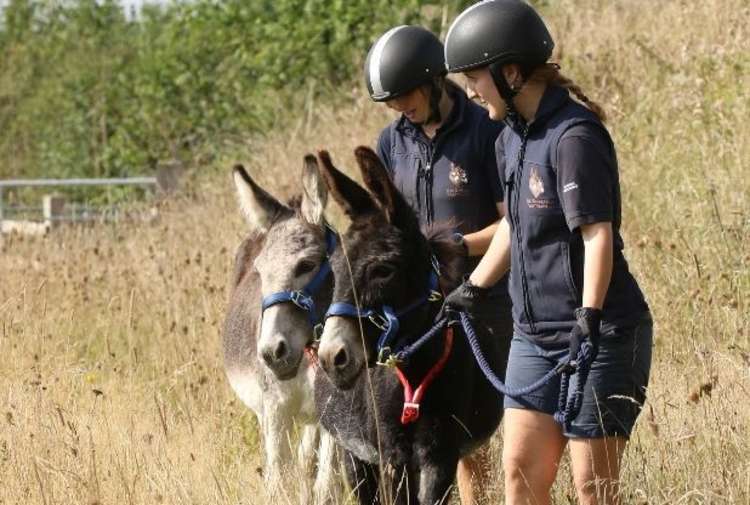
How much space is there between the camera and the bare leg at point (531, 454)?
15.7ft

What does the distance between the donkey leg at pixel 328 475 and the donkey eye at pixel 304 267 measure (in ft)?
2.49

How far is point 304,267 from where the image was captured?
665 cm

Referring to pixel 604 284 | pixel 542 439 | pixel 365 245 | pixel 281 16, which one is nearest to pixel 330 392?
pixel 365 245

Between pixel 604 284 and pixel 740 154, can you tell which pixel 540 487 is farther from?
pixel 740 154

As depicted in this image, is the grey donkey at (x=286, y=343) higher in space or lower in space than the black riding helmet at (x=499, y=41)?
lower

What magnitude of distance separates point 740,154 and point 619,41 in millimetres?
4368

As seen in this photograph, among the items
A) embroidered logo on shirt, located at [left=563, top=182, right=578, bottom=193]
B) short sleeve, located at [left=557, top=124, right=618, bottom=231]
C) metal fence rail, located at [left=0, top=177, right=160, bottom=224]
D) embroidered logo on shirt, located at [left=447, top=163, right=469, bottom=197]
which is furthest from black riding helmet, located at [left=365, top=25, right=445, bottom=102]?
metal fence rail, located at [left=0, top=177, right=160, bottom=224]

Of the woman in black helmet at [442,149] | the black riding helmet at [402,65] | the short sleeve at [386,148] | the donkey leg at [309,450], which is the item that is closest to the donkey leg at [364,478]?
the woman in black helmet at [442,149]

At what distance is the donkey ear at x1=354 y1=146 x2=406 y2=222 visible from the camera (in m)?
5.43

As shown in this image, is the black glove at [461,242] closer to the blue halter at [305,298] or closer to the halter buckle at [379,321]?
the halter buckle at [379,321]

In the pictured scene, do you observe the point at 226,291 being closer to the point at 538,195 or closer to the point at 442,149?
the point at 442,149

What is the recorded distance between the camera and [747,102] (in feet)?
36.4

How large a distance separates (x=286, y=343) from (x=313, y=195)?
882 millimetres

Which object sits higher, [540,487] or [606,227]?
[606,227]
